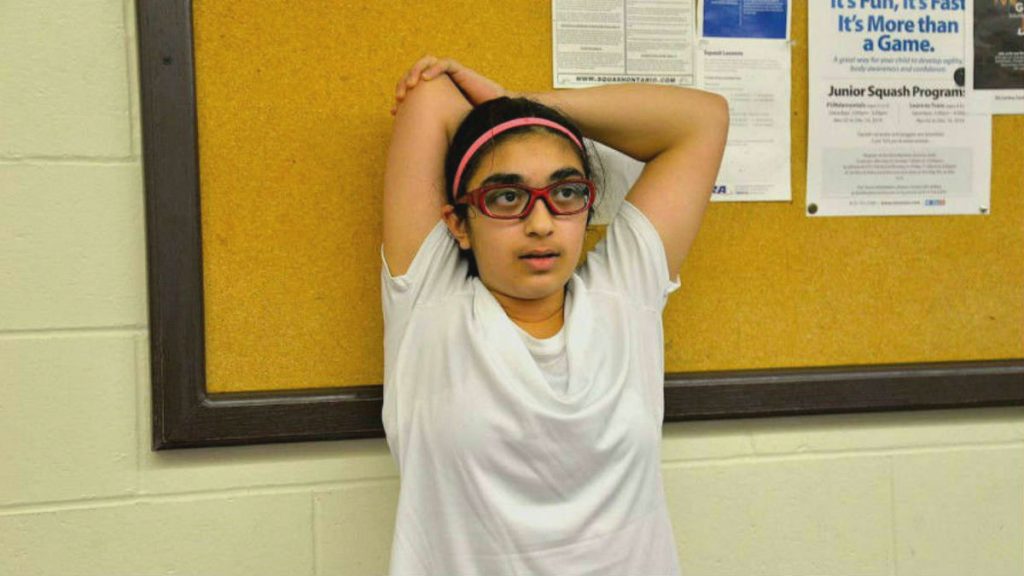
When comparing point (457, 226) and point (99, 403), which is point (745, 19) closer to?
point (457, 226)

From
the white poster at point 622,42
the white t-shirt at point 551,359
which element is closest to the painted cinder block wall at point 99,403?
the white t-shirt at point 551,359

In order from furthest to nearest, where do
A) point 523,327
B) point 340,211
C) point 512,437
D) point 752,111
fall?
point 752,111
point 340,211
point 523,327
point 512,437

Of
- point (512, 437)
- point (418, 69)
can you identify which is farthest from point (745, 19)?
point (512, 437)

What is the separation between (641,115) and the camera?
1.27m

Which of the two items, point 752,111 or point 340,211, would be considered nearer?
point 340,211

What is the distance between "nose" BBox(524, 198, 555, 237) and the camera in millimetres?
1121

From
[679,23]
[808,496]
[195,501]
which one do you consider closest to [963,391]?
[808,496]

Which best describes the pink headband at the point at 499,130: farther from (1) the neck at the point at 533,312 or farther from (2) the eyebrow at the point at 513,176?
(1) the neck at the point at 533,312

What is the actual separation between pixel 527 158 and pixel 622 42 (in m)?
0.36

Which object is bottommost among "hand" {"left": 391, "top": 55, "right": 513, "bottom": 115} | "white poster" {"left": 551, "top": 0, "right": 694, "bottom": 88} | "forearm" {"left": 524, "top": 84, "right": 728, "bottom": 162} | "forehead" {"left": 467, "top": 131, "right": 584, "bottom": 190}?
"forehead" {"left": 467, "top": 131, "right": 584, "bottom": 190}

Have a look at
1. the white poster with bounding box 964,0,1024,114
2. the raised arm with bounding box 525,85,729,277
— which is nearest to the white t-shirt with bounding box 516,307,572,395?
the raised arm with bounding box 525,85,729,277

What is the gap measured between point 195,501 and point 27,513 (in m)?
0.23

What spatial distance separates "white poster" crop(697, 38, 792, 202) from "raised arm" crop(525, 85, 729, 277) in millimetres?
114

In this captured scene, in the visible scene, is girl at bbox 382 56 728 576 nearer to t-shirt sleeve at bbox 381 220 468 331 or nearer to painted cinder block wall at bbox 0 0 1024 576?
t-shirt sleeve at bbox 381 220 468 331
